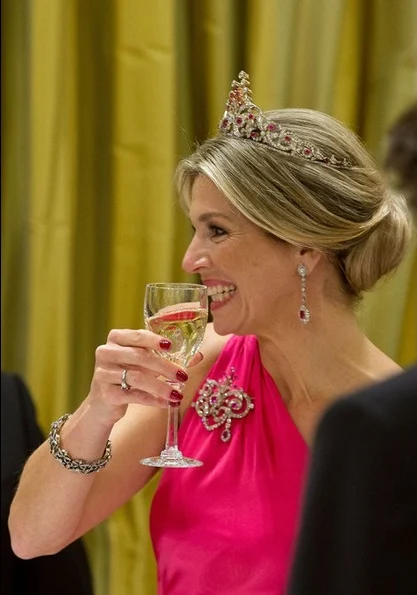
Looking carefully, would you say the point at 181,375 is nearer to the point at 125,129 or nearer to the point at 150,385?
the point at 150,385

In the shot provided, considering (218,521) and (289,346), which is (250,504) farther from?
(289,346)

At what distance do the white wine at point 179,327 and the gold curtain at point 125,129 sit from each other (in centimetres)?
84

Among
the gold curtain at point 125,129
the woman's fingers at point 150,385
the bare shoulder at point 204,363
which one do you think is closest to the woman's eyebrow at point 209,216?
the bare shoulder at point 204,363

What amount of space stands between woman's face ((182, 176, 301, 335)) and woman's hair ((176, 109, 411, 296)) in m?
0.03

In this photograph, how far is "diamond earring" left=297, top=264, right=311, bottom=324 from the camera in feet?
5.31

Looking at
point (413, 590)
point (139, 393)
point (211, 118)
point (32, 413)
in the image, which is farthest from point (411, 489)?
point (211, 118)

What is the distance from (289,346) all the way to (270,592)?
0.37 metres

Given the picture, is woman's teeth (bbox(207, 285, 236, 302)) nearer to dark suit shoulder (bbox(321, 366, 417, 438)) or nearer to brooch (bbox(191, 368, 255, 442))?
brooch (bbox(191, 368, 255, 442))

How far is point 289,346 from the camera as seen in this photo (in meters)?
1.64

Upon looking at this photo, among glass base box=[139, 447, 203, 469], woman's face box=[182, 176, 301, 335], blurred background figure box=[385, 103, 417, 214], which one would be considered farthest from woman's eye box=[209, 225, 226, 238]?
blurred background figure box=[385, 103, 417, 214]

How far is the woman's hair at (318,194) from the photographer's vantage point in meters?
1.58

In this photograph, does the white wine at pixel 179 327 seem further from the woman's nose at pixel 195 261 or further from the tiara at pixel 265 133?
the tiara at pixel 265 133

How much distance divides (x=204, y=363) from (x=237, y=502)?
26cm

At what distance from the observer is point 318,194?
158cm
